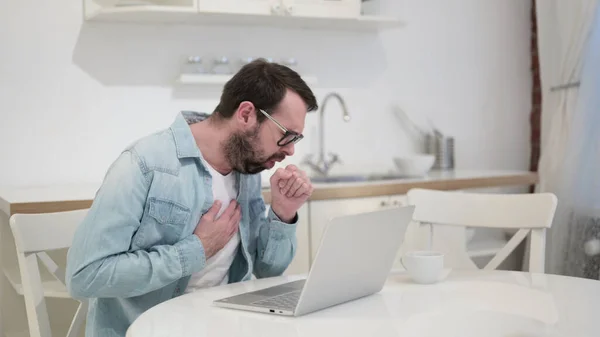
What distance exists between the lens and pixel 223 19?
132 inches

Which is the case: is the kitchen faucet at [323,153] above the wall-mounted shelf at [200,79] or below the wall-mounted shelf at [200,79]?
below

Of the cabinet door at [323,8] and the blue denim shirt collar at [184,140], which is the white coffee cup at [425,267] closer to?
the blue denim shirt collar at [184,140]

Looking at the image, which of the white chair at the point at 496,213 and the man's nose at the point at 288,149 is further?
the white chair at the point at 496,213

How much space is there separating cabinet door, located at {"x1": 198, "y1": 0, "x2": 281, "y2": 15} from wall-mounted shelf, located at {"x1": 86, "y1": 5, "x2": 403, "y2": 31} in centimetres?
4

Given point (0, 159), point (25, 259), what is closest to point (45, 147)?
point (0, 159)

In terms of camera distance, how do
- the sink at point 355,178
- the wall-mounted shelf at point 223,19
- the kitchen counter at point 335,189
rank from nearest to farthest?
the kitchen counter at point 335,189 → the wall-mounted shelf at point 223,19 → the sink at point 355,178

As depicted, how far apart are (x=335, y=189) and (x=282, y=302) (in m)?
1.51

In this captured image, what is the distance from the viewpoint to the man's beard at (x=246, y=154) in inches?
72.3

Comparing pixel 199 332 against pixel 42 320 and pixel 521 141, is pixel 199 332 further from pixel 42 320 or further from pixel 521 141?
pixel 521 141

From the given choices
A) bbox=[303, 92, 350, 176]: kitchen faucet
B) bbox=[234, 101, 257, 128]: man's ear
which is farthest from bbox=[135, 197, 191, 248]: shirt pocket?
bbox=[303, 92, 350, 176]: kitchen faucet

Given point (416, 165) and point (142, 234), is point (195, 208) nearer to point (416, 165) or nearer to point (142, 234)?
point (142, 234)

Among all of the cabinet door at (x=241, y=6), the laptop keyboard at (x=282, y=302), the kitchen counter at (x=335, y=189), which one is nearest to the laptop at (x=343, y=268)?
the laptop keyboard at (x=282, y=302)

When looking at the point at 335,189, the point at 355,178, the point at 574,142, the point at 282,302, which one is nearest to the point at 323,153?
the point at 355,178

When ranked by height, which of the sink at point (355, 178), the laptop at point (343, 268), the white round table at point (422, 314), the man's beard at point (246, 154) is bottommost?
the sink at point (355, 178)
